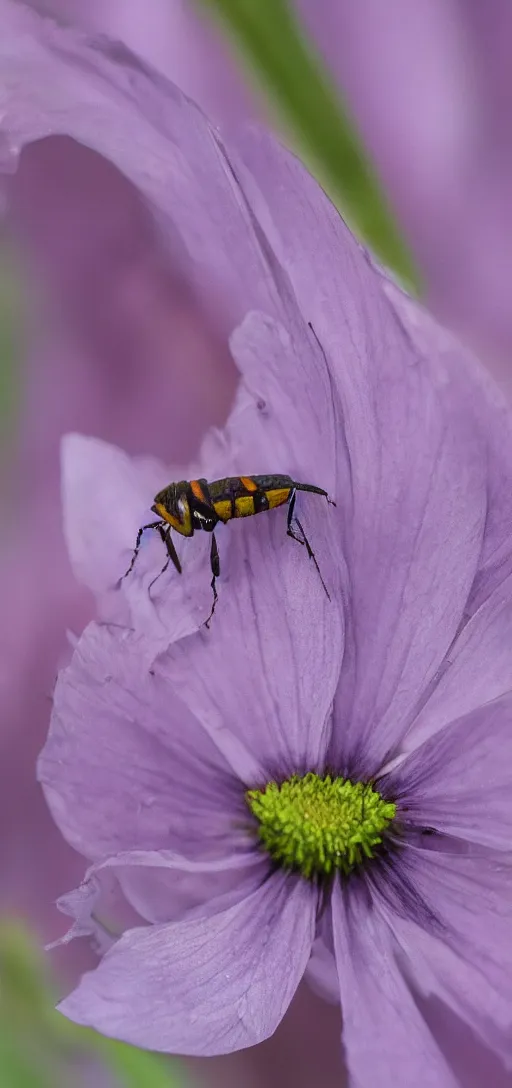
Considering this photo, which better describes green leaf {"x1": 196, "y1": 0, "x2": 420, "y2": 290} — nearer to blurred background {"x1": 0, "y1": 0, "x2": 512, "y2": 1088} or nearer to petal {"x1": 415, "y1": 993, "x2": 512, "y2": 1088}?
blurred background {"x1": 0, "y1": 0, "x2": 512, "y2": 1088}

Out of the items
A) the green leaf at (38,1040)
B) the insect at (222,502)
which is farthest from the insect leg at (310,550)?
the green leaf at (38,1040)

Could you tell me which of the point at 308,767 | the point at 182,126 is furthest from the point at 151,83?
the point at 308,767

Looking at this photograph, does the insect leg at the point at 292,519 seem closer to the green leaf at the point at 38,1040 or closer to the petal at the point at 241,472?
the petal at the point at 241,472

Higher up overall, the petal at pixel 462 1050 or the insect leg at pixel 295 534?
the insect leg at pixel 295 534

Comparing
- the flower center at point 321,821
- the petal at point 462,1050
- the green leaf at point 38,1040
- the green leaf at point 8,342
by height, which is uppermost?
the green leaf at point 8,342

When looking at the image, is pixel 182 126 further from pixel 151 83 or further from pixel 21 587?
pixel 21 587

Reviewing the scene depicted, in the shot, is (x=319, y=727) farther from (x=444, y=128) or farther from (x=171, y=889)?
(x=444, y=128)

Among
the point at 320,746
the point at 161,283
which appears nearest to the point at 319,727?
the point at 320,746
